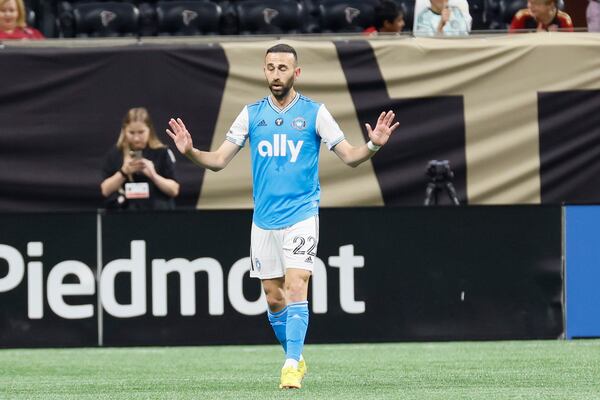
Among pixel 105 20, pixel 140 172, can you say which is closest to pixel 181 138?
pixel 140 172

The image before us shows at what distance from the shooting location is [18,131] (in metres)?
13.8

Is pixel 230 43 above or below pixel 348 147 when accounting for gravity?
above

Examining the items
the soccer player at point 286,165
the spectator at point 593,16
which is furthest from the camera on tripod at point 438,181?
the soccer player at point 286,165

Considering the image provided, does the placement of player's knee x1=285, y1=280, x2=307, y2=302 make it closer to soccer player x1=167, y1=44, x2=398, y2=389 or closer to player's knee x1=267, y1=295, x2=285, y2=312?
soccer player x1=167, y1=44, x2=398, y2=389

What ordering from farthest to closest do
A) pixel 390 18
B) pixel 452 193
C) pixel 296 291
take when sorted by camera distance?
pixel 390 18 → pixel 452 193 → pixel 296 291

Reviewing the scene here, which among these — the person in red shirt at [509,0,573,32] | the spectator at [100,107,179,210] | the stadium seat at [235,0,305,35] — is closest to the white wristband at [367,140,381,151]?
the spectator at [100,107,179,210]

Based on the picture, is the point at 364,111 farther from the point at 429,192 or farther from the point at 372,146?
the point at 372,146

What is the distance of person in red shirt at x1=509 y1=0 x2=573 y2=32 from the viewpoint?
1420 cm

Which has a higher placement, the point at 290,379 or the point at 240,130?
the point at 240,130

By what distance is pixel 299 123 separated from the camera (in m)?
8.69

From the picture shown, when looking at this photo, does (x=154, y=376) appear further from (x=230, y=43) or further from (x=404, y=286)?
(x=230, y=43)

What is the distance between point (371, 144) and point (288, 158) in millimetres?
549

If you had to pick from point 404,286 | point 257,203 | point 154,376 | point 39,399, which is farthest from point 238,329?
point 39,399

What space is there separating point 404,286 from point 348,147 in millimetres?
3682
